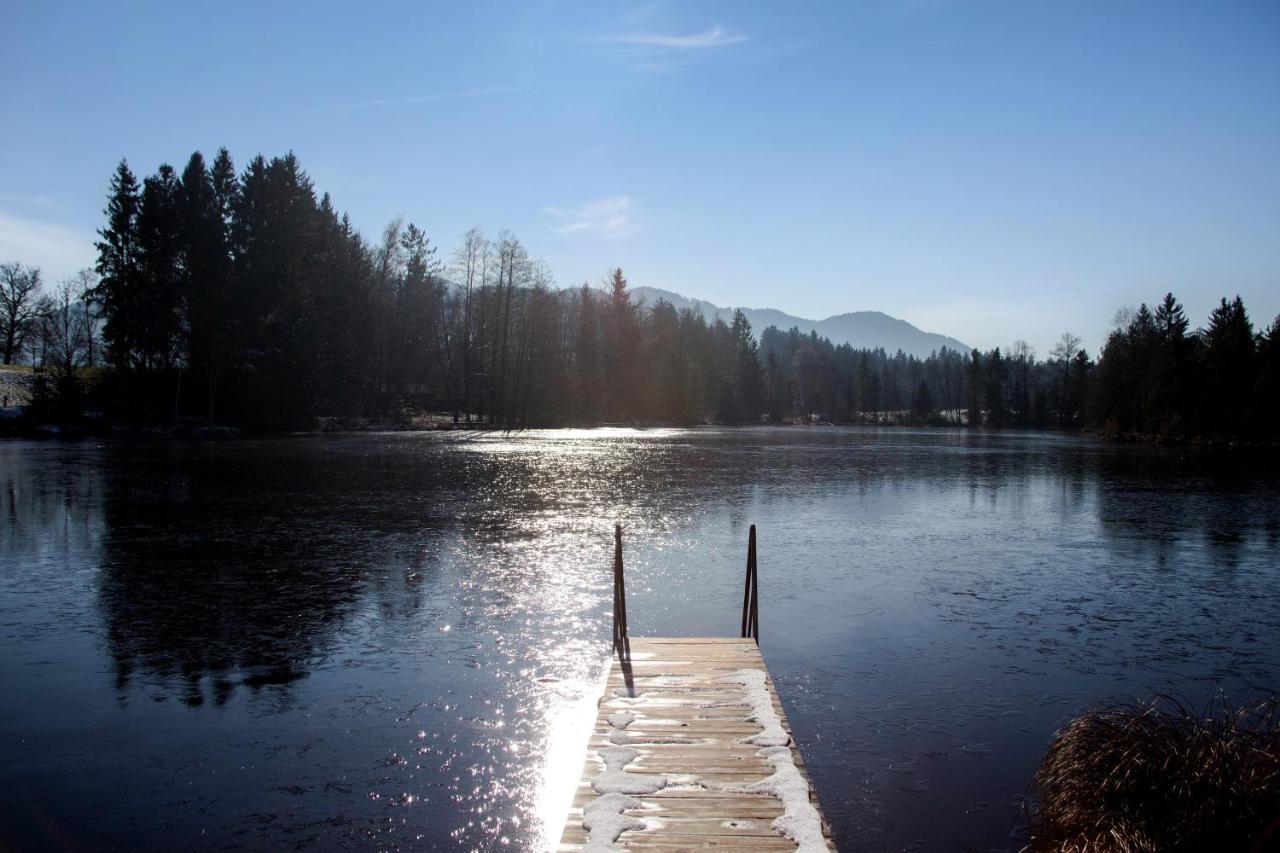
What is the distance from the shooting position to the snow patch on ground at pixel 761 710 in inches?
241

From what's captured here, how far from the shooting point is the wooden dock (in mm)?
4742

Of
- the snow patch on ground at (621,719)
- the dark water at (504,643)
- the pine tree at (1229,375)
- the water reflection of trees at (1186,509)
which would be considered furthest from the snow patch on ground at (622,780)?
the pine tree at (1229,375)

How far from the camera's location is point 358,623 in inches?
441

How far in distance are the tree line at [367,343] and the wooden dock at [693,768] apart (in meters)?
54.1

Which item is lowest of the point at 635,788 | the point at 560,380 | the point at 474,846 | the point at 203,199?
the point at 474,846

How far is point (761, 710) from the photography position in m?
6.76

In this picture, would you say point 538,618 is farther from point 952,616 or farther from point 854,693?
point 952,616

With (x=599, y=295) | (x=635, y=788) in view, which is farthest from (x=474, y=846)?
(x=599, y=295)

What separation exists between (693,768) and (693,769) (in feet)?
0.05

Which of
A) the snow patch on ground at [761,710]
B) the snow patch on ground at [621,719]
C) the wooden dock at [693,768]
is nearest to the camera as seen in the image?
the wooden dock at [693,768]

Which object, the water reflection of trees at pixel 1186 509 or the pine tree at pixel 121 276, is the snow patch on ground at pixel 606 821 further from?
the pine tree at pixel 121 276

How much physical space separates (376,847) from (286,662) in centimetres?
448

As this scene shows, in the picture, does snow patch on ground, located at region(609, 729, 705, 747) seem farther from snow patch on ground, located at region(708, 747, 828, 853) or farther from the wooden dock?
snow patch on ground, located at region(708, 747, 828, 853)

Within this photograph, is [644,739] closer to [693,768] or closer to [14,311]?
[693,768]
